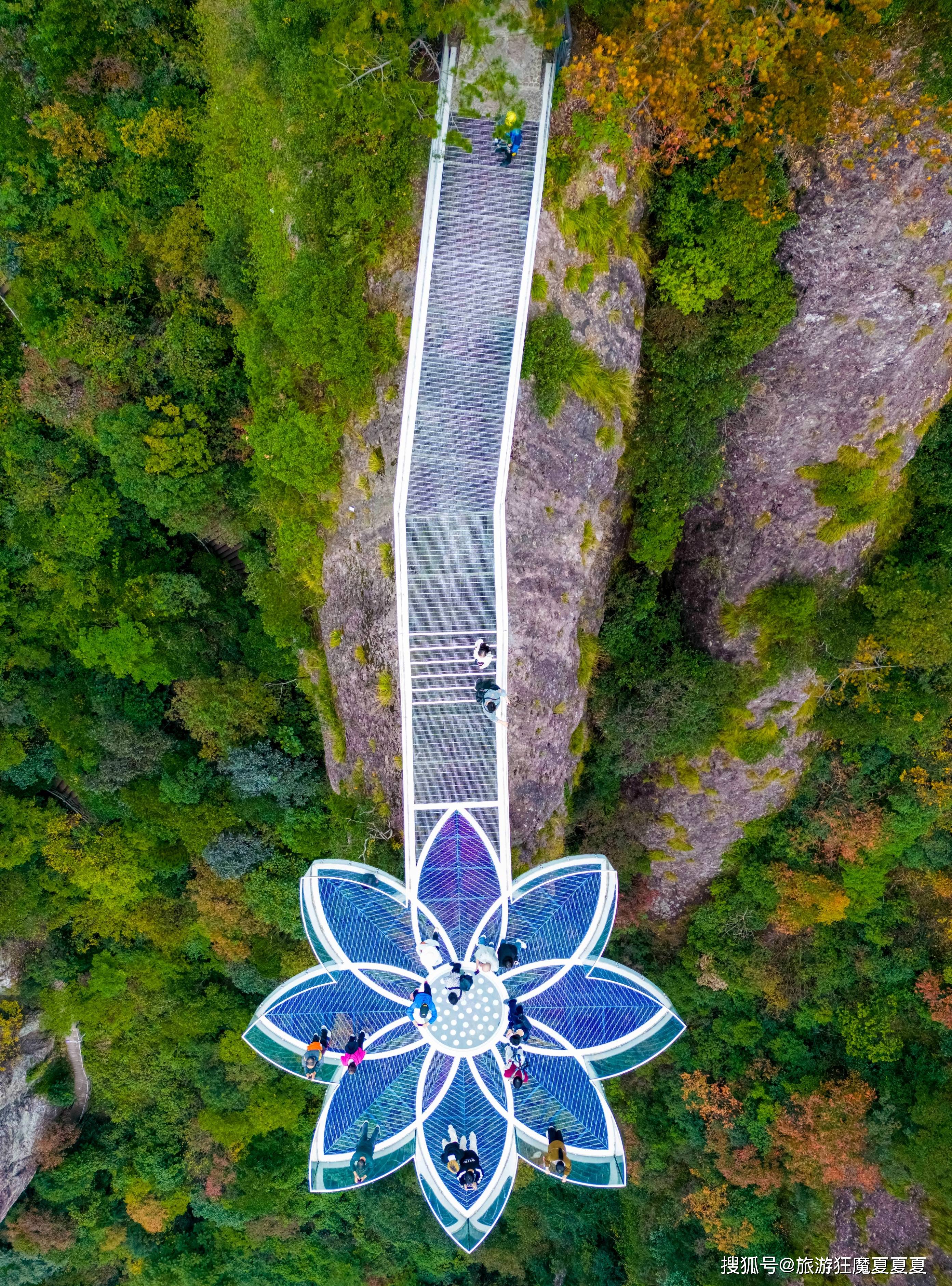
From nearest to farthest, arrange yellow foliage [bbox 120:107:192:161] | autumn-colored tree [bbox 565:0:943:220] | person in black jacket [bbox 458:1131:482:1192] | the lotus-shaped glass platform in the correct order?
1. autumn-colored tree [bbox 565:0:943:220]
2. person in black jacket [bbox 458:1131:482:1192]
3. the lotus-shaped glass platform
4. yellow foliage [bbox 120:107:192:161]

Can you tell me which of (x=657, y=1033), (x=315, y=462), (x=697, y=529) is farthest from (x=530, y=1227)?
(x=315, y=462)

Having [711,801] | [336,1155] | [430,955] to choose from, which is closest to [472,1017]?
[430,955]

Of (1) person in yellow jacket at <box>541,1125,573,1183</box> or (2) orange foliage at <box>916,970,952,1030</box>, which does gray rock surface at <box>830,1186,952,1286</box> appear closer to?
(2) orange foliage at <box>916,970,952,1030</box>

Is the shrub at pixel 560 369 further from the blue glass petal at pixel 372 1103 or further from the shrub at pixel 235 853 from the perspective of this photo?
the blue glass petal at pixel 372 1103

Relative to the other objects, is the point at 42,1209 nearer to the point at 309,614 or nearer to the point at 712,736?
the point at 309,614

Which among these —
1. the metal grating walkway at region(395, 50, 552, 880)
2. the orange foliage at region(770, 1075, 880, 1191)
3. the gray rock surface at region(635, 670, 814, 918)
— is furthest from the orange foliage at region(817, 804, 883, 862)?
the metal grating walkway at region(395, 50, 552, 880)

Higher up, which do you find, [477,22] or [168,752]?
[477,22]
